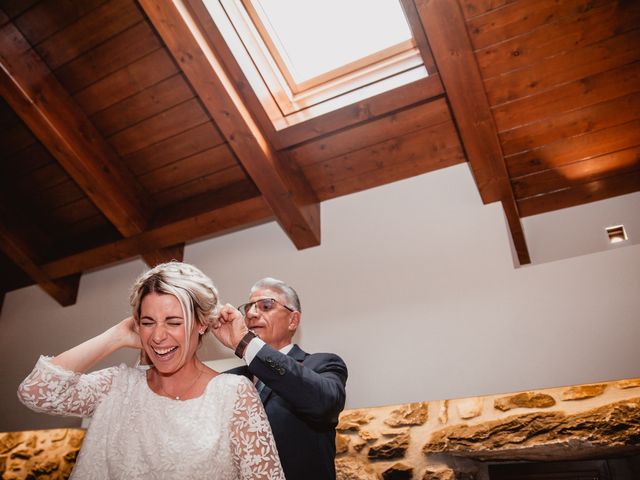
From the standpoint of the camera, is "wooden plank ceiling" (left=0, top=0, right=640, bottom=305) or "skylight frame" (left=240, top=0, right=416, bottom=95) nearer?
"wooden plank ceiling" (left=0, top=0, right=640, bottom=305)

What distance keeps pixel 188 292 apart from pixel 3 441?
2432 millimetres

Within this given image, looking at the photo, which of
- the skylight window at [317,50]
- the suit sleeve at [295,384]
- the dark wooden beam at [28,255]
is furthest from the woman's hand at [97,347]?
the dark wooden beam at [28,255]

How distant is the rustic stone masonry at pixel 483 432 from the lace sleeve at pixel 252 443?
125cm

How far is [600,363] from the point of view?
6.71 ft

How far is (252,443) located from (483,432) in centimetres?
137

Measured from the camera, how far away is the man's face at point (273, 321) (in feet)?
6.63

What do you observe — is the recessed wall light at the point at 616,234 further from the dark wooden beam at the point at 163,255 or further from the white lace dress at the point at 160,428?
the dark wooden beam at the point at 163,255

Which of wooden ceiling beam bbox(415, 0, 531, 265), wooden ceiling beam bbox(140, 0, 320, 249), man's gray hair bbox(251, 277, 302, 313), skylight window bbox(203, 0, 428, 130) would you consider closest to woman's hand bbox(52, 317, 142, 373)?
man's gray hair bbox(251, 277, 302, 313)

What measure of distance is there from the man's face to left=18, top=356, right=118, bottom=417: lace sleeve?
841 mm

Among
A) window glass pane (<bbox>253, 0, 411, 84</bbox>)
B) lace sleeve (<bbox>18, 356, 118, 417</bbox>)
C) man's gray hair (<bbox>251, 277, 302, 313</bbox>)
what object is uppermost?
window glass pane (<bbox>253, 0, 411, 84</bbox>)

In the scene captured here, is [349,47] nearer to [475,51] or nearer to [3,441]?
[475,51]

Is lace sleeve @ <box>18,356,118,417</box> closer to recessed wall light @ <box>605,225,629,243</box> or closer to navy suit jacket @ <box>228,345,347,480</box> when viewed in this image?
navy suit jacket @ <box>228,345,347,480</box>

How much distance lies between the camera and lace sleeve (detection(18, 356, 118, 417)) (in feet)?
3.92

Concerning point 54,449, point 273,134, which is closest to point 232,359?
point 54,449
